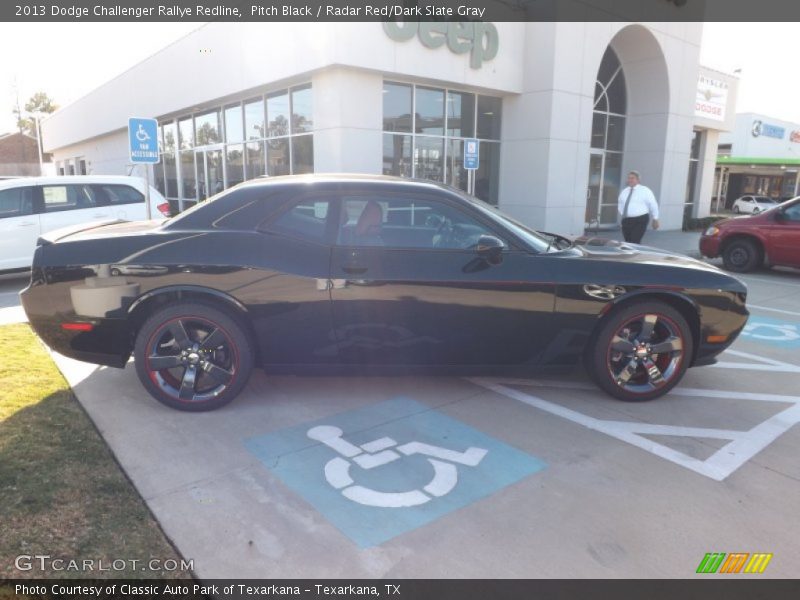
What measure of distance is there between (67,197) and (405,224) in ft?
24.6

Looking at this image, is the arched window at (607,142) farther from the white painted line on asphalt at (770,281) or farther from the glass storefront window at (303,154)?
the glass storefront window at (303,154)

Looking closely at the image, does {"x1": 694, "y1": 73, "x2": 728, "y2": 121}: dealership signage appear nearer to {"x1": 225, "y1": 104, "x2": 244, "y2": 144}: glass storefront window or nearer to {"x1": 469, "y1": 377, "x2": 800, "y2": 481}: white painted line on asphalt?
{"x1": 225, "y1": 104, "x2": 244, "y2": 144}: glass storefront window

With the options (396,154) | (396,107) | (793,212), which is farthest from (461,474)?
(396,107)

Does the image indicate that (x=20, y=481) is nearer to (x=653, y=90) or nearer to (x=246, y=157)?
(x=246, y=157)

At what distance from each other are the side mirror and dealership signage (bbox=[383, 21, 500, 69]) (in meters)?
9.96

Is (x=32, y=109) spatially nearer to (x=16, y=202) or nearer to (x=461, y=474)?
(x=16, y=202)

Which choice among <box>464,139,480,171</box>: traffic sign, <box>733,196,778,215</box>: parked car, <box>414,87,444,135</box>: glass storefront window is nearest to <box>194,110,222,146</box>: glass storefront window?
<box>414,87,444,135</box>: glass storefront window

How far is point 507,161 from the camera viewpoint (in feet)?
52.5

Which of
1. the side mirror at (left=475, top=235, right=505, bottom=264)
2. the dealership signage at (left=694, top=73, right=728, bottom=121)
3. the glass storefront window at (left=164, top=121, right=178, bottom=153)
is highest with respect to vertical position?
the dealership signage at (left=694, top=73, right=728, bottom=121)

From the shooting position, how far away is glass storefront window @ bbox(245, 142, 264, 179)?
640 inches

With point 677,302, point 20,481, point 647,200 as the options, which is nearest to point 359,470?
point 20,481

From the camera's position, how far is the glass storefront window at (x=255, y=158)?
1627 centimetres

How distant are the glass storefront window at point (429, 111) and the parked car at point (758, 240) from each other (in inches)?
275


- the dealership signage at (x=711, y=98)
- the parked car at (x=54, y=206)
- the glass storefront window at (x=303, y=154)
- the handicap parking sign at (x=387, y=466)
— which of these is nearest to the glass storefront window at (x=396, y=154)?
the glass storefront window at (x=303, y=154)
